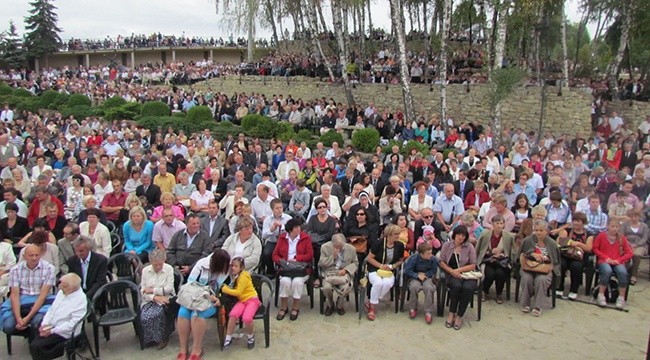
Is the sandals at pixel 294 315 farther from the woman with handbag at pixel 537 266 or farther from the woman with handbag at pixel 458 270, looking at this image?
the woman with handbag at pixel 537 266

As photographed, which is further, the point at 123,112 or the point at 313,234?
the point at 123,112

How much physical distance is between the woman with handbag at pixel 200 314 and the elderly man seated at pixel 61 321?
0.96 m

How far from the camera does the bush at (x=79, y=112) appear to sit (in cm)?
2034

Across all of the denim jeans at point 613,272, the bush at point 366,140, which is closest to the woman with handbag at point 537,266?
the denim jeans at point 613,272

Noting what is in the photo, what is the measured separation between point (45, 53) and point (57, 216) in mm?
38290

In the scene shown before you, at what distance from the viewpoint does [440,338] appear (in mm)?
5605

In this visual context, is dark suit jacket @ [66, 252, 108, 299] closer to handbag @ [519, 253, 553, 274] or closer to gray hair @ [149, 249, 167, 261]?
gray hair @ [149, 249, 167, 261]

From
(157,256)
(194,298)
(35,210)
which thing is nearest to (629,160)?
(194,298)

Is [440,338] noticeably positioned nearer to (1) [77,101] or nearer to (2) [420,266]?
(2) [420,266]

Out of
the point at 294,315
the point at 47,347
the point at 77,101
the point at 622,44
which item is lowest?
the point at 294,315

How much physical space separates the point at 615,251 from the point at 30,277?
22.2 ft

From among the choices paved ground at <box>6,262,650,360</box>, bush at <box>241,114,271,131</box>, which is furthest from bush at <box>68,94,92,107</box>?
paved ground at <box>6,262,650,360</box>

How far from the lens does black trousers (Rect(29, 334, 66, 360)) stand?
4.83 meters

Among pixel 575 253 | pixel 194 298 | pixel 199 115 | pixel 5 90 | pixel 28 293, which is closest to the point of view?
pixel 194 298
